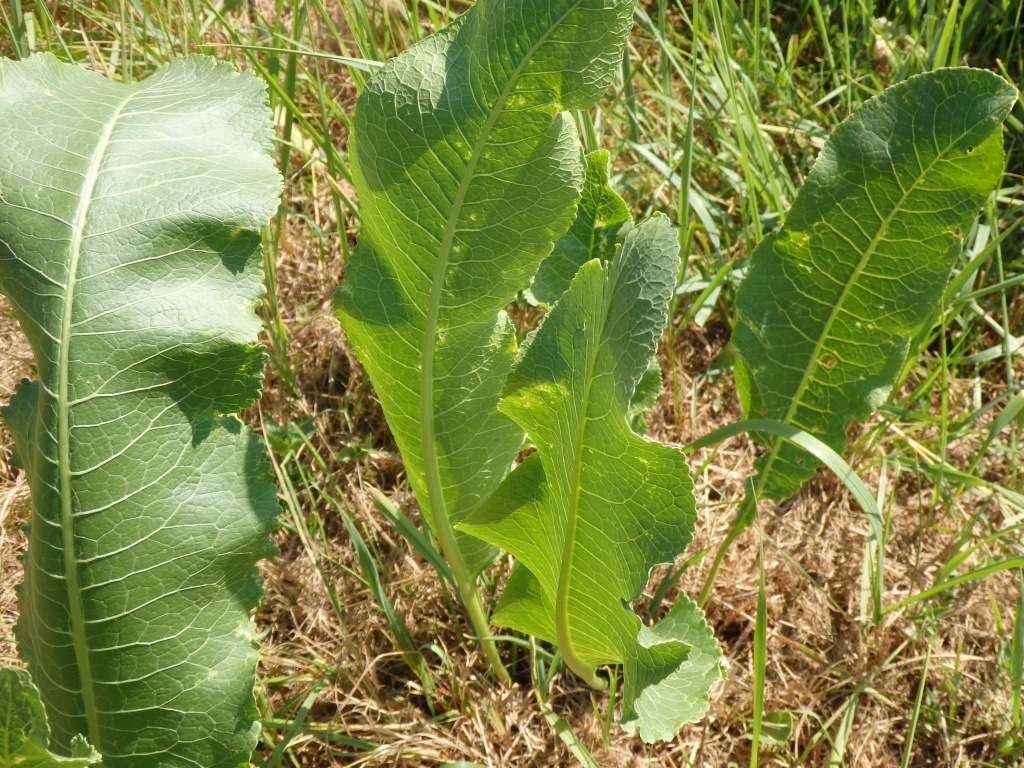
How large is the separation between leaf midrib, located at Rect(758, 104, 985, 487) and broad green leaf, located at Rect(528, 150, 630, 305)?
335mm

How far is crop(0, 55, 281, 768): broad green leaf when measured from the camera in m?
1.13

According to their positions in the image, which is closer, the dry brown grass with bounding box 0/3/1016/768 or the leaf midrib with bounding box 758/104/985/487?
the leaf midrib with bounding box 758/104/985/487

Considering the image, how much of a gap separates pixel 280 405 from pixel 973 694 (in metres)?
1.31

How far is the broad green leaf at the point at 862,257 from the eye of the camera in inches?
51.6

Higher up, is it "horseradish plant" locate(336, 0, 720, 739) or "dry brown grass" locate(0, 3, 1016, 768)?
"horseradish plant" locate(336, 0, 720, 739)

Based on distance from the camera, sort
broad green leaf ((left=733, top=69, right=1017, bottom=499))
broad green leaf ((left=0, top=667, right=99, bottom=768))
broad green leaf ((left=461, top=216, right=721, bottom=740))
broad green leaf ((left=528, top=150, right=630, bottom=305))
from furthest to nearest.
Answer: broad green leaf ((left=528, top=150, right=630, bottom=305))
broad green leaf ((left=733, top=69, right=1017, bottom=499))
broad green leaf ((left=461, top=216, right=721, bottom=740))
broad green leaf ((left=0, top=667, right=99, bottom=768))

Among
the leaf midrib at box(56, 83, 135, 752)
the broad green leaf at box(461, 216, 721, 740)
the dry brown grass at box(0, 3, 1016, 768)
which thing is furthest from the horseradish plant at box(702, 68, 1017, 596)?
the leaf midrib at box(56, 83, 135, 752)

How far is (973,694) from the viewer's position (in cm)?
161

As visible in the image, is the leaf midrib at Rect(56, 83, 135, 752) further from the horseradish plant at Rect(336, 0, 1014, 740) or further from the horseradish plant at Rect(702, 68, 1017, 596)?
the horseradish plant at Rect(702, 68, 1017, 596)

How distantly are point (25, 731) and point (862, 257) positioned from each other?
1203 mm

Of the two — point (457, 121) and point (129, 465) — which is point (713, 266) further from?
point (129, 465)

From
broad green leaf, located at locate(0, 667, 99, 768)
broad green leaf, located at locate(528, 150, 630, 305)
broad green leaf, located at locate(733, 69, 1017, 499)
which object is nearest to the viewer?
broad green leaf, located at locate(0, 667, 99, 768)

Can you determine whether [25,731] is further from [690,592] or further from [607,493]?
[690,592]

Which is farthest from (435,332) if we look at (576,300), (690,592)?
(690,592)
